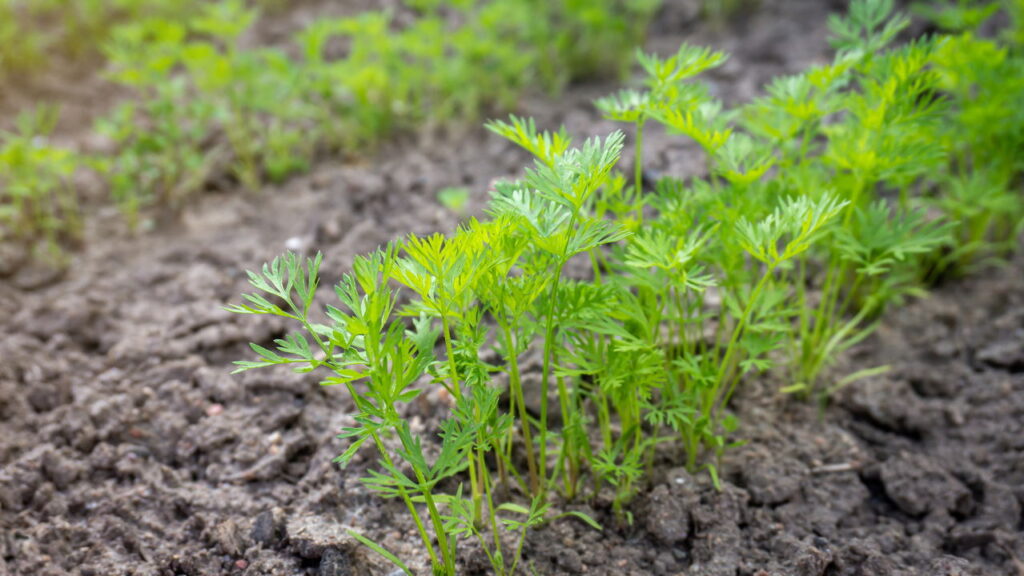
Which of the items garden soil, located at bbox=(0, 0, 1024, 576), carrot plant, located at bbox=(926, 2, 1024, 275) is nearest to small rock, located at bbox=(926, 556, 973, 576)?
garden soil, located at bbox=(0, 0, 1024, 576)

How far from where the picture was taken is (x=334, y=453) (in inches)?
83.4

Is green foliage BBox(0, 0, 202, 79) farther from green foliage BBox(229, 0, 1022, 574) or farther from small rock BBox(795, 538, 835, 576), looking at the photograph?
small rock BBox(795, 538, 835, 576)

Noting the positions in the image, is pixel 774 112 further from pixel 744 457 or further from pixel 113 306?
pixel 113 306

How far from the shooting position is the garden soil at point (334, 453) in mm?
1864

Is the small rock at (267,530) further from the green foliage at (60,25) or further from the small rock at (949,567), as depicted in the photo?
the green foliage at (60,25)

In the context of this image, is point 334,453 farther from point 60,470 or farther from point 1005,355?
point 1005,355

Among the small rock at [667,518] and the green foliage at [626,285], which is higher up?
the green foliage at [626,285]

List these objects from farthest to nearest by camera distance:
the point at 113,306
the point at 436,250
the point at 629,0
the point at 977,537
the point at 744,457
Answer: the point at 629,0
the point at 113,306
the point at 744,457
the point at 977,537
the point at 436,250

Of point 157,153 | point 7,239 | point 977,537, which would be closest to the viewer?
point 977,537

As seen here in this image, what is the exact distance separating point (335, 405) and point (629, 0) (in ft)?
8.47

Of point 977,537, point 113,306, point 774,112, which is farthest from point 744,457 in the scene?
point 113,306

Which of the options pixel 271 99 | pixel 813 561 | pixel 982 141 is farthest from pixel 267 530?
pixel 982 141

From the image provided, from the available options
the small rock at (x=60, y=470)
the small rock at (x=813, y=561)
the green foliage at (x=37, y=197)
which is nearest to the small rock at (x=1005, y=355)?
the small rock at (x=813, y=561)

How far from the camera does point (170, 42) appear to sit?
338cm
